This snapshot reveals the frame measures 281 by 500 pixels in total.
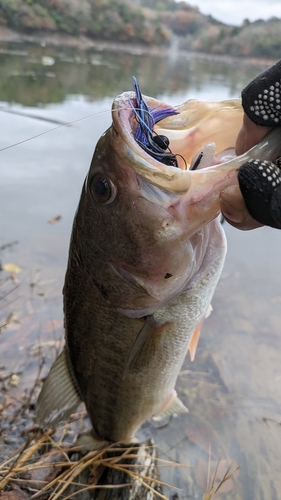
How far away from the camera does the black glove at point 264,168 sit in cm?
131

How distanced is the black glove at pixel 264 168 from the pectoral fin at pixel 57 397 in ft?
5.04

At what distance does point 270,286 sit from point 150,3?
345ft

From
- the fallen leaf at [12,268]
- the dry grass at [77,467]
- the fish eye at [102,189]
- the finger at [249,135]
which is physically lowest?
the fallen leaf at [12,268]

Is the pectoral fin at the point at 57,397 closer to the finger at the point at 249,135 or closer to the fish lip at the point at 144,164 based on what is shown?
the fish lip at the point at 144,164

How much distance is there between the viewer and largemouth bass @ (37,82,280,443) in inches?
60.8

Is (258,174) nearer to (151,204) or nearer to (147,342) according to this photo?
(151,204)

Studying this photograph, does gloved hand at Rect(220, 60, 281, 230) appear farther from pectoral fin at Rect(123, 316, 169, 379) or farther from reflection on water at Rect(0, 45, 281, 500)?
pectoral fin at Rect(123, 316, 169, 379)

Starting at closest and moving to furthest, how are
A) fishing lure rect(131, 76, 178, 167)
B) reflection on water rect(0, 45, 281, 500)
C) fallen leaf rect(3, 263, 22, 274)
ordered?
fishing lure rect(131, 76, 178, 167), reflection on water rect(0, 45, 281, 500), fallen leaf rect(3, 263, 22, 274)

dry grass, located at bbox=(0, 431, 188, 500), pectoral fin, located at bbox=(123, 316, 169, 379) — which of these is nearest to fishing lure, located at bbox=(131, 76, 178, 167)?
pectoral fin, located at bbox=(123, 316, 169, 379)

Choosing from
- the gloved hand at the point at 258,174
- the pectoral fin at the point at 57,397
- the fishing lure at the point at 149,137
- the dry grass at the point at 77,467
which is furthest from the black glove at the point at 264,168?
the dry grass at the point at 77,467

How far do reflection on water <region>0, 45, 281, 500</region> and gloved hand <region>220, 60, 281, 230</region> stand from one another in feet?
1.79

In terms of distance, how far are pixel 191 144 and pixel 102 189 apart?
0.45m

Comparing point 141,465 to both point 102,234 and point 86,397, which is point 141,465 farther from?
point 102,234

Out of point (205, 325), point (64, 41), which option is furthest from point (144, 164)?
point (64, 41)
